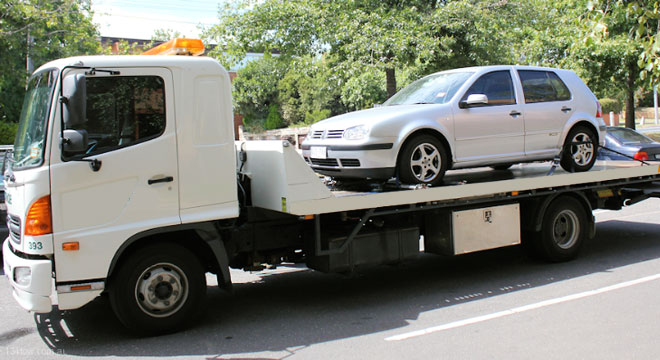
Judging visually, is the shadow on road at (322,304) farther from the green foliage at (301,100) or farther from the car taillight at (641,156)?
the green foliage at (301,100)

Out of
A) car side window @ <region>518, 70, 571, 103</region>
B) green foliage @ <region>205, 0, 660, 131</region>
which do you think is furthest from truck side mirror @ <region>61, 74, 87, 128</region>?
green foliage @ <region>205, 0, 660, 131</region>

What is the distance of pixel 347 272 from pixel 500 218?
2194mm

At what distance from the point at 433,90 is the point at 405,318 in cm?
311

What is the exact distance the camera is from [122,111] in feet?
16.5

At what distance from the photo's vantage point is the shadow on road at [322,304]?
5.08m

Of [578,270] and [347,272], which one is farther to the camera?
[578,270]

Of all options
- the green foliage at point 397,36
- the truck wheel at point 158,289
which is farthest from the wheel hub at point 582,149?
the green foliage at point 397,36

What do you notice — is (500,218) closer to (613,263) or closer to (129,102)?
(613,263)

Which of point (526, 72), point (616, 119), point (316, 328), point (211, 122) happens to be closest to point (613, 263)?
point (526, 72)

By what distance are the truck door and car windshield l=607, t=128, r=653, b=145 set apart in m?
12.7

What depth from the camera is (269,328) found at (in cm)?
548

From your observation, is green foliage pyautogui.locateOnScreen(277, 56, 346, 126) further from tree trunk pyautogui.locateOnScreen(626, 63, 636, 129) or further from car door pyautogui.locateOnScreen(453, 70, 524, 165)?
car door pyautogui.locateOnScreen(453, 70, 524, 165)

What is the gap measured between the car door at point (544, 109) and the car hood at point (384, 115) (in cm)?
131

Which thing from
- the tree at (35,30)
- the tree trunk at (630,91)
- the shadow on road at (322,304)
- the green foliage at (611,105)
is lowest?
the shadow on road at (322,304)
